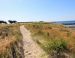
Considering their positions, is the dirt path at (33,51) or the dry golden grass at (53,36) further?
the dry golden grass at (53,36)

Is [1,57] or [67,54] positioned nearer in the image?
[1,57]

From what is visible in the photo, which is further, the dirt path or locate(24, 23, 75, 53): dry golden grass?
locate(24, 23, 75, 53): dry golden grass

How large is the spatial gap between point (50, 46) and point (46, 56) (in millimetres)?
A: 943

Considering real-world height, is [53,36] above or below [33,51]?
above

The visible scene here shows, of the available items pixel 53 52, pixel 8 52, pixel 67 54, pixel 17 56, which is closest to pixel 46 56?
pixel 53 52

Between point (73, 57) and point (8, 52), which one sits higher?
point (8, 52)

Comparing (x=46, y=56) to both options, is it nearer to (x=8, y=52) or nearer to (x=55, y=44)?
(x=55, y=44)

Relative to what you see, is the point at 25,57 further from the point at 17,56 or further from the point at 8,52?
the point at 8,52

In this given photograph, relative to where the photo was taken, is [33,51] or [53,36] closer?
[33,51]

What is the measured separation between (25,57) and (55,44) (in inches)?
89.5

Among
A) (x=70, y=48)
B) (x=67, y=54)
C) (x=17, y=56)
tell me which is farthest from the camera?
(x=70, y=48)

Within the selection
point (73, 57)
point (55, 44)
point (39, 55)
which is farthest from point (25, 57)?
point (73, 57)

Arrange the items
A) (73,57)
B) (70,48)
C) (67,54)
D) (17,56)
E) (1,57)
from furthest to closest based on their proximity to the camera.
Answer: (70,48) < (67,54) < (73,57) < (17,56) < (1,57)

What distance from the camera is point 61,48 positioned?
1429cm
